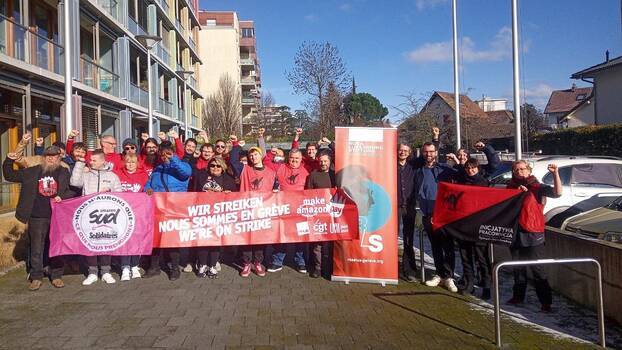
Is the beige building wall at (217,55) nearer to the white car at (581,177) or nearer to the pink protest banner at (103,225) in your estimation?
the white car at (581,177)

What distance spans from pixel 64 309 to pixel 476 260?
542cm

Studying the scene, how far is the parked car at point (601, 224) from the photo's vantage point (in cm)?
706

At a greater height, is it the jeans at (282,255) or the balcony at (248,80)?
the balcony at (248,80)

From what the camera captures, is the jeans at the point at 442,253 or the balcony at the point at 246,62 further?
the balcony at the point at 246,62

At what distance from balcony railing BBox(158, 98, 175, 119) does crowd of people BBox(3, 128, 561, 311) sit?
29.1 m

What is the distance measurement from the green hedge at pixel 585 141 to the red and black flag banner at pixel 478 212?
1885cm

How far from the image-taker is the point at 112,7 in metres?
26.0

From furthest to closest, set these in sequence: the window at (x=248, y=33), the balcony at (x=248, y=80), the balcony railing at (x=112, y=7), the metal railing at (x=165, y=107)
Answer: the window at (x=248, y=33)
the balcony at (x=248, y=80)
the metal railing at (x=165, y=107)
the balcony railing at (x=112, y=7)

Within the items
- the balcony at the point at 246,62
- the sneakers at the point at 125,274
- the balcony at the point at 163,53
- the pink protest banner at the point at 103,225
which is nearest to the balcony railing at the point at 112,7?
the balcony at the point at 163,53

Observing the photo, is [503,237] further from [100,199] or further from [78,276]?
[78,276]

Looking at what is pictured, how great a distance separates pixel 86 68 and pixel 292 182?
18.1m

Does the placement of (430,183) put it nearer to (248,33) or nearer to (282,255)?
(282,255)

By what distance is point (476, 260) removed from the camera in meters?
7.31

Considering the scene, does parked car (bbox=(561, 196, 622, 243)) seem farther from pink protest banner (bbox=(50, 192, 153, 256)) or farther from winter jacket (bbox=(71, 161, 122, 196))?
winter jacket (bbox=(71, 161, 122, 196))
